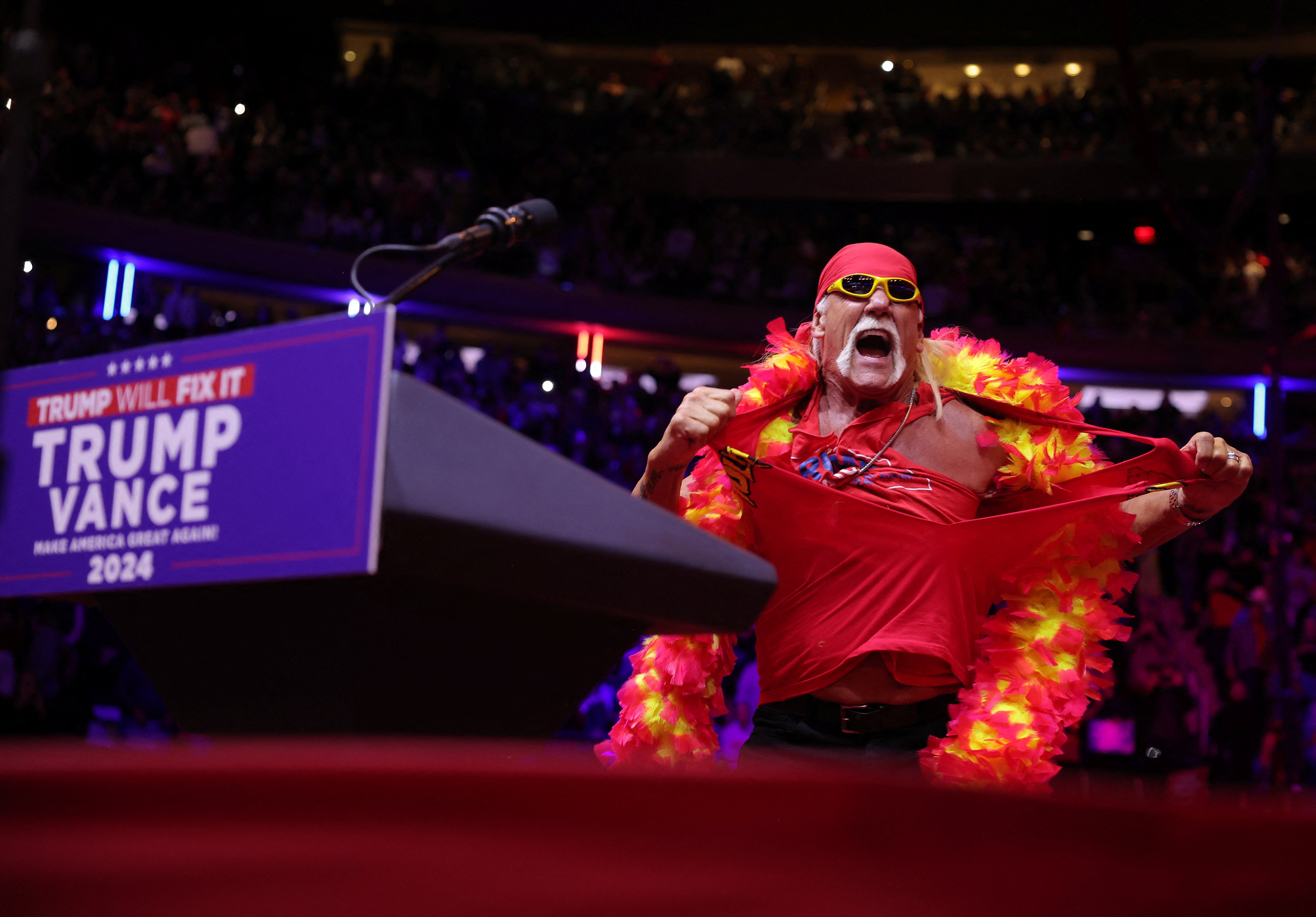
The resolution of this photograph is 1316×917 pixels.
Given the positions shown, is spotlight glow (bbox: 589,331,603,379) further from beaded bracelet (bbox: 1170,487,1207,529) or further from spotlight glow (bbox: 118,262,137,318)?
beaded bracelet (bbox: 1170,487,1207,529)

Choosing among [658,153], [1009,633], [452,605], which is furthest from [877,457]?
[658,153]

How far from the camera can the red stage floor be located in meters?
0.42

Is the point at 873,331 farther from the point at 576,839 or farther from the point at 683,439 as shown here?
the point at 576,839

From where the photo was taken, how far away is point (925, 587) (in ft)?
6.36

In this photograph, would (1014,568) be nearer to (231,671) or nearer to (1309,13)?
(231,671)

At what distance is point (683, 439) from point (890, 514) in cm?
42

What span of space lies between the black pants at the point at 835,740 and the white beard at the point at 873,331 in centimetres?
58

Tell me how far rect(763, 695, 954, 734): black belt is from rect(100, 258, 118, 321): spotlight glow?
8774 millimetres

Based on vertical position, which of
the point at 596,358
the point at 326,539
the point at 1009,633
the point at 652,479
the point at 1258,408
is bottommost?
the point at 1009,633

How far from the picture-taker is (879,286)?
2139mm

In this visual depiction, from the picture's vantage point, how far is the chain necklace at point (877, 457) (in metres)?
2.02

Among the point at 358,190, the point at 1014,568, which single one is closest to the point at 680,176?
the point at 358,190

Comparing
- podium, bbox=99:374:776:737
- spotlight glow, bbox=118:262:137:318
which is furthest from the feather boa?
spotlight glow, bbox=118:262:137:318

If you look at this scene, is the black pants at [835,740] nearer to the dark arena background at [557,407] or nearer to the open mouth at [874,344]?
the dark arena background at [557,407]
